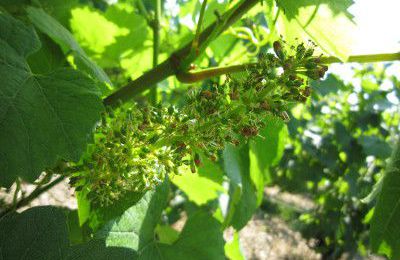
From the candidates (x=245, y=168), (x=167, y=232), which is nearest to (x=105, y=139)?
(x=245, y=168)

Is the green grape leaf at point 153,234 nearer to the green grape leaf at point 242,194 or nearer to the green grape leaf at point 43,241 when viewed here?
the green grape leaf at point 43,241

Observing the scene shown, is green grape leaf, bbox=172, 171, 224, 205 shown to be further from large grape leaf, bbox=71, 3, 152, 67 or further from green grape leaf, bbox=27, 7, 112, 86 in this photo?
green grape leaf, bbox=27, 7, 112, 86

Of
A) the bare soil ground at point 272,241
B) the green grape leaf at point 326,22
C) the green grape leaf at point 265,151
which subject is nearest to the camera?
the green grape leaf at point 326,22

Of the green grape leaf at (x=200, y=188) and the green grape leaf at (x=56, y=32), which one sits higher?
the green grape leaf at (x=56, y=32)

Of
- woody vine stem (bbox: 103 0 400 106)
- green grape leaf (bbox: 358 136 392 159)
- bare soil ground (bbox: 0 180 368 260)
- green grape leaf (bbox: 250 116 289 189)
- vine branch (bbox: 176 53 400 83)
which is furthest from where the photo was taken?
bare soil ground (bbox: 0 180 368 260)

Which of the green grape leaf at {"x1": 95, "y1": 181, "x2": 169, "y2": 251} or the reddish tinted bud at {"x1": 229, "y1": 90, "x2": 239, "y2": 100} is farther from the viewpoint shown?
the green grape leaf at {"x1": 95, "y1": 181, "x2": 169, "y2": 251}

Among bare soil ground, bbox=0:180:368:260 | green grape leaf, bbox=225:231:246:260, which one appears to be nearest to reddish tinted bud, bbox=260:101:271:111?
green grape leaf, bbox=225:231:246:260

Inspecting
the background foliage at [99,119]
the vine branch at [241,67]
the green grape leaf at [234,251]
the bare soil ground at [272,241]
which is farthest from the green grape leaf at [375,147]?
the vine branch at [241,67]
